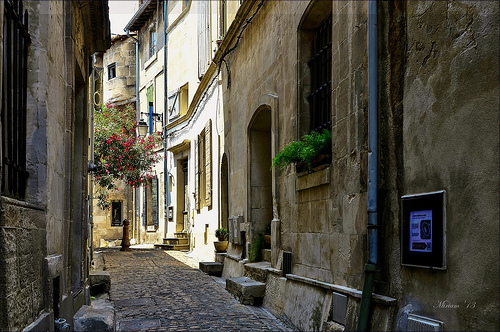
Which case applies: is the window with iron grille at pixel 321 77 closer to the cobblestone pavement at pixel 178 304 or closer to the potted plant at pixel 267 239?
the cobblestone pavement at pixel 178 304

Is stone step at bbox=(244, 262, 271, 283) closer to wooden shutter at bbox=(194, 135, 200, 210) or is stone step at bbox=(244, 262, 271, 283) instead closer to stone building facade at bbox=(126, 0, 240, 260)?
stone building facade at bbox=(126, 0, 240, 260)

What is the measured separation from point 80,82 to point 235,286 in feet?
12.7

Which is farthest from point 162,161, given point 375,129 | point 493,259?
point 493,259

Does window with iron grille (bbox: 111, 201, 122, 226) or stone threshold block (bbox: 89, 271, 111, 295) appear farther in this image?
window with iron grille (bbox: 111, 201, 122, 226)

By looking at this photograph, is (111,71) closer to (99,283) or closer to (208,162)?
(208,162)

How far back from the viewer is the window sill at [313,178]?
6.14 meters

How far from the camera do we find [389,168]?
4.75 metres

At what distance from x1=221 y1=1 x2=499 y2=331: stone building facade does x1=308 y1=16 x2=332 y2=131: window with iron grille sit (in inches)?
1.0

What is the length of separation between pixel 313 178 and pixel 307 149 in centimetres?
38

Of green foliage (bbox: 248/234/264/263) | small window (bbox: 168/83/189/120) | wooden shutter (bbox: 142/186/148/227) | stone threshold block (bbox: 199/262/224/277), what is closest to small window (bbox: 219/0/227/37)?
stone threshold block (bbox: 199/262/224/277)

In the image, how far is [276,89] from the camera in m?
8.52

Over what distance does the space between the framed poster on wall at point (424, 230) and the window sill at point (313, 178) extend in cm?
174

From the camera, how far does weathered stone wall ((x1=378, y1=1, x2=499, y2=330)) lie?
3.52 meters

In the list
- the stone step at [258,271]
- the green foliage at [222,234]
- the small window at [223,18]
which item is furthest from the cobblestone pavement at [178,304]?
the small window at [223,18]
